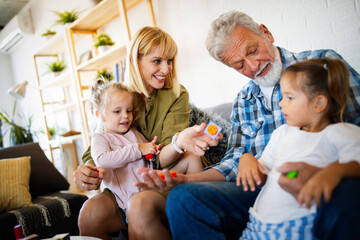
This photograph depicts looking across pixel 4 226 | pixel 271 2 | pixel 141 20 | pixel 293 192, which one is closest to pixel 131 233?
pixel 293 192

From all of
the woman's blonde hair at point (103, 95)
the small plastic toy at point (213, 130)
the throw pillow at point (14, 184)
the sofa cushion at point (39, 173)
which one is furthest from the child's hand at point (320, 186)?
the sofa cushion at point (39, 173)

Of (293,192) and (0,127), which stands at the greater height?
(0,127)

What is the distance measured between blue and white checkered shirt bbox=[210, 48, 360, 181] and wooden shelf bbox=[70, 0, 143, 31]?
2.08m

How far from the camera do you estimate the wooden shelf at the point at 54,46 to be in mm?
3968

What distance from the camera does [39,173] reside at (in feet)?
8.29

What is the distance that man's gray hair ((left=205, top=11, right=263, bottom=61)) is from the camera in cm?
139

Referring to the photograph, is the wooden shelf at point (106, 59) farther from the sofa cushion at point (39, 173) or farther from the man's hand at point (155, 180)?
the man's hand at point (155, 180)

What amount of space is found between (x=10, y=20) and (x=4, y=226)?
17.0 ft

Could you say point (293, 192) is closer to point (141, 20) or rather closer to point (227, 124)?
point (227, 124)

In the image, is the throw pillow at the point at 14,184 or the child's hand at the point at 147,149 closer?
the child's hand at the point at 147,149

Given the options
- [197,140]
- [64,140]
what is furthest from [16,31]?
[197,140]

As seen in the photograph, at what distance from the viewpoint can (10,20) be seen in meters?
5.84

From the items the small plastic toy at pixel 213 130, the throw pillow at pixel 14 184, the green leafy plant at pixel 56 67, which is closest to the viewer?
the small plastic toy at pixel 213 130

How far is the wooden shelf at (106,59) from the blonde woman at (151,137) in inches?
53.1
